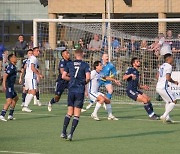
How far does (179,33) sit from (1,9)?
12.3m

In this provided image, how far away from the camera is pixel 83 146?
50.5ft

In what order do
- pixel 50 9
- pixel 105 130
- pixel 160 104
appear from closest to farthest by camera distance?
pixel 105 130 < pixel 160 104 < pixel 50 9

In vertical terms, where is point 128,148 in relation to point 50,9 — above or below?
below

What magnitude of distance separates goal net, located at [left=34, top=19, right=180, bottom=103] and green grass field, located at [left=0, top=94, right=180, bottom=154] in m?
4.86

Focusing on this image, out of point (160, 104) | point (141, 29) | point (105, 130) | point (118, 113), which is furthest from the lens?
point (141, 29)

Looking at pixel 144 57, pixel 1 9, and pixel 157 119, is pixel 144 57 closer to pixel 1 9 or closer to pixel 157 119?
pixel 157 119

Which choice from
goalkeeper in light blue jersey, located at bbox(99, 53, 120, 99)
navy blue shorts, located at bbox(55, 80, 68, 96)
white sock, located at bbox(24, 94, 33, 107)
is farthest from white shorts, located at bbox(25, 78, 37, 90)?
goalkeeper in light blue jersey, located at bbox(99, 53, 120, 99)

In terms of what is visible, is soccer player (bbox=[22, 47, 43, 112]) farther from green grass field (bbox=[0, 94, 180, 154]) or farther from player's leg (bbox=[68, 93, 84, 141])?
player's leg (bbox=[68, 93, 84, 141])

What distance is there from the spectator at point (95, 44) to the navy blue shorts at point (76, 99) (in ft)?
38.6

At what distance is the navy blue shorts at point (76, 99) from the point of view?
16172 mm

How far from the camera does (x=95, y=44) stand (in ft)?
93.3

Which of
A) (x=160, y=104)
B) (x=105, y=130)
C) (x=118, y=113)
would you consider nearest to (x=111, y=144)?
(x=105, y=130)

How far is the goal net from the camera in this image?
27547mm

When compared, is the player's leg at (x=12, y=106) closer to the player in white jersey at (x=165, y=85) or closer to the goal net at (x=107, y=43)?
the player in white jersey at (x=165, y=85)
